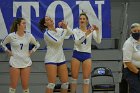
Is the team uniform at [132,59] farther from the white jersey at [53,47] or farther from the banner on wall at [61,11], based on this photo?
the banner on wall at [61,11]

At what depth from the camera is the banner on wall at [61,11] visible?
8.19 meters

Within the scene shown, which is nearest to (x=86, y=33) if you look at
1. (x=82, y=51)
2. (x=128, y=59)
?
(x=82, y=51)

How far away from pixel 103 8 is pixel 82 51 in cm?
203

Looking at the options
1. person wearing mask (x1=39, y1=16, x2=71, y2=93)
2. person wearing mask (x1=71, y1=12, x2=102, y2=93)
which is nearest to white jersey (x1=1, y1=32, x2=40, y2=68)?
person wearing mask (x1=39, y1=16, x2=71, y2=93)

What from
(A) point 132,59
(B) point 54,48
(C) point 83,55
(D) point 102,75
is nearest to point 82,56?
(C) point 83,55

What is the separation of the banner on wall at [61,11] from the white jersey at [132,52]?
298 cm

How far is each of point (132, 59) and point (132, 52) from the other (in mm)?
116

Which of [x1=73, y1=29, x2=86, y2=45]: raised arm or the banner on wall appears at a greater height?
the banner on wall

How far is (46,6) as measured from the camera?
8211 mm

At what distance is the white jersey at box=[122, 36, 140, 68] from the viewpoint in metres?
5.14

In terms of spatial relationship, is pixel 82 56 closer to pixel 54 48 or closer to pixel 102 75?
pixel 54 48

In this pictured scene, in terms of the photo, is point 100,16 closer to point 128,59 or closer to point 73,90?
point 73,90

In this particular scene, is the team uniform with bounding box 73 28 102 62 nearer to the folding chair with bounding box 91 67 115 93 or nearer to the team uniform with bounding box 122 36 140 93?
the folding chair with bounding box 91 67 115 93

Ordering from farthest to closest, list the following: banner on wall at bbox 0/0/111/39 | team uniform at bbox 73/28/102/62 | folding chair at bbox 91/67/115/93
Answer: banner on wall at bbox 0/0/111/39 → folding chair at bbox 91/67/115/93 → team uniform at bbox 73/28/102/62
